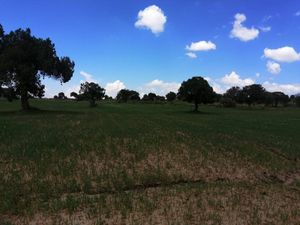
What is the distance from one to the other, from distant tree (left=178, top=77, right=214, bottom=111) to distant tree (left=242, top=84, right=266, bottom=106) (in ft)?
233

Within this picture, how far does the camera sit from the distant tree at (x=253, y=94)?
6073 inches

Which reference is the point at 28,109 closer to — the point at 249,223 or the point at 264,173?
the point at 264,173

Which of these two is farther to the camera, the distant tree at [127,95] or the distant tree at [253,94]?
the distant tree at [127,95]

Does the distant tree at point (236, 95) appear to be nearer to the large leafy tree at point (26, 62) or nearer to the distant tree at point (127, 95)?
the distant tree at point (127, 95)

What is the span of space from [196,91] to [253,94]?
7569cm

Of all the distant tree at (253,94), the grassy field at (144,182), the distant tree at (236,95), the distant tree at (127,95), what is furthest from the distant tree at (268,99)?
the grassy field at (144,182)

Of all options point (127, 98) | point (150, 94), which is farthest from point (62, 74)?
point (150, 94)

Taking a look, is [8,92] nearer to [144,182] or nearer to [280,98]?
[144,182]

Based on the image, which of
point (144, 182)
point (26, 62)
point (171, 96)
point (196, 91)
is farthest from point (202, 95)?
point (171, 96)

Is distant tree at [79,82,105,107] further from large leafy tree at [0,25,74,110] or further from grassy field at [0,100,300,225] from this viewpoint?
grassy field at [0,100,300,225]

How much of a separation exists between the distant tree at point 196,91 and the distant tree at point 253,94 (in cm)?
7099

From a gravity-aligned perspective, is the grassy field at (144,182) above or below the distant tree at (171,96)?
below

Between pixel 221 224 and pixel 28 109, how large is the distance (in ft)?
188

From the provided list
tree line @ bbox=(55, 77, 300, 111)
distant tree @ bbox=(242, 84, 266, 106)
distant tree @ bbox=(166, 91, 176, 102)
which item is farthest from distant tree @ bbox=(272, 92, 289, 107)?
distant tree @ bbox=(166, 91, 176, 102)
